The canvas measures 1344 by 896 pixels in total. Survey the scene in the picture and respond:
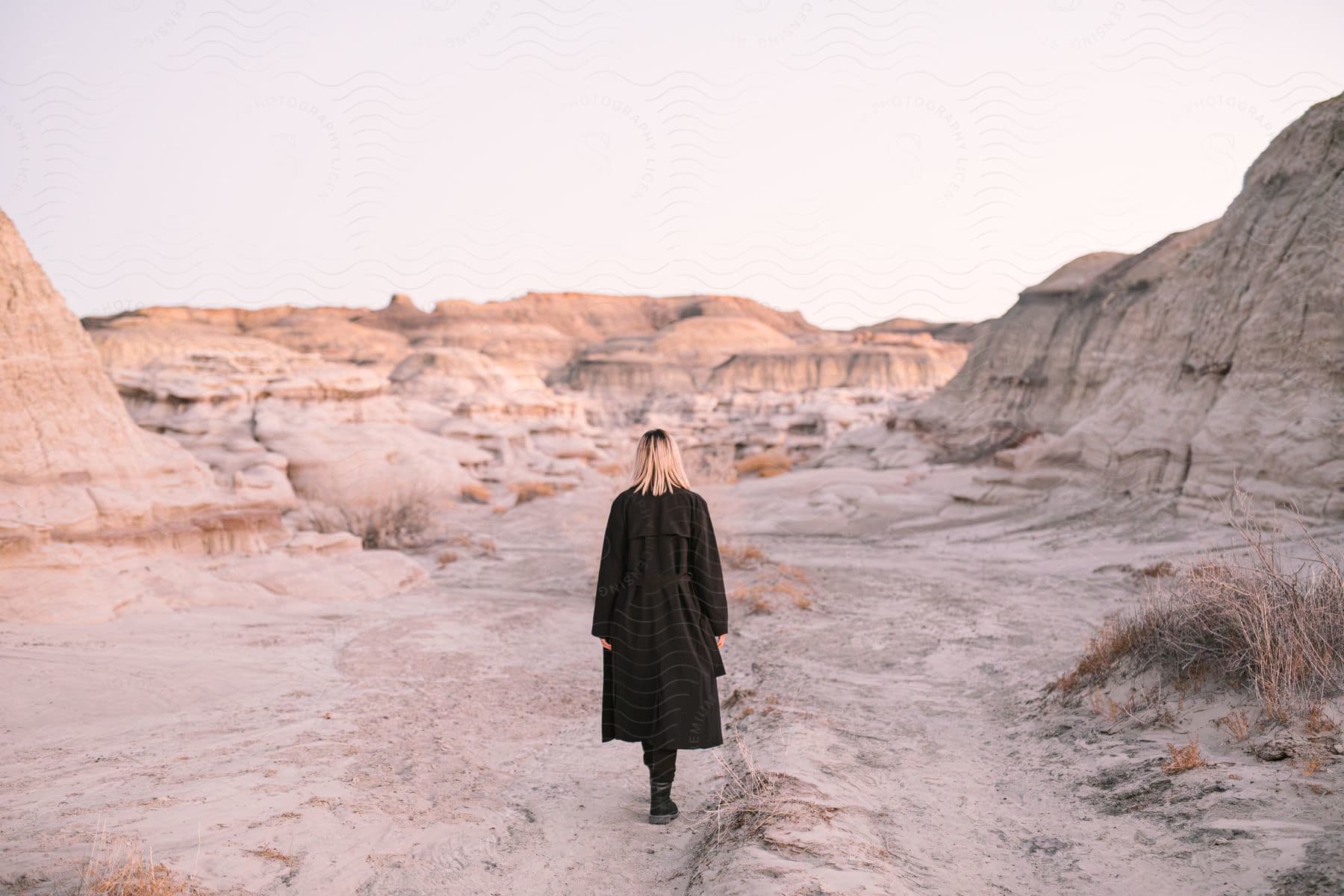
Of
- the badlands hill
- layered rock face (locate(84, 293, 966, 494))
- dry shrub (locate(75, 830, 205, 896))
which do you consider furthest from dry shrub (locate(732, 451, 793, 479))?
dry shrub (locate(75, 830, 205, 896))

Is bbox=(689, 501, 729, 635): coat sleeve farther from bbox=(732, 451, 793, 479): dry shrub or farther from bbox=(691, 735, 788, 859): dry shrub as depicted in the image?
bbox=(732, 451, 793, 479): dry shrub

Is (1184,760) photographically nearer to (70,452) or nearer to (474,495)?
(70,452)

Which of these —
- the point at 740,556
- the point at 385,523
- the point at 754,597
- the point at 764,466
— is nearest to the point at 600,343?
the point at 764,466

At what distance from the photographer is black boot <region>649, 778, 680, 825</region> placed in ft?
12.1

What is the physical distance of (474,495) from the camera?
1886 centimetres

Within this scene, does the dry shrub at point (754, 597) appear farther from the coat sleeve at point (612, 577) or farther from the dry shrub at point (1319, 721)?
the dry shrub at point (1319, 721)

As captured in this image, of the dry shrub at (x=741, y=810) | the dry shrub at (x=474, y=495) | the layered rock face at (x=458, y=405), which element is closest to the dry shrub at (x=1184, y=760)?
the dry shrub at (x=741, y=810)

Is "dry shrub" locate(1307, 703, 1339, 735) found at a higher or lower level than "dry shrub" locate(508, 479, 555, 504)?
higher

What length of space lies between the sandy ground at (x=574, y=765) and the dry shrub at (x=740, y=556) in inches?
81.6

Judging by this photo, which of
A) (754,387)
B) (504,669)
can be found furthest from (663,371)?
(504,669)

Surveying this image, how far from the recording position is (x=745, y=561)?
10.8m

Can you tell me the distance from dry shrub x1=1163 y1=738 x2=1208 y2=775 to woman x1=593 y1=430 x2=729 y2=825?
1.84 metres

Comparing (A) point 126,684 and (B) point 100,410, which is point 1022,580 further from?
(B) point 100,410

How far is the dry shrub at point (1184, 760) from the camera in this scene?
3.36 meters
